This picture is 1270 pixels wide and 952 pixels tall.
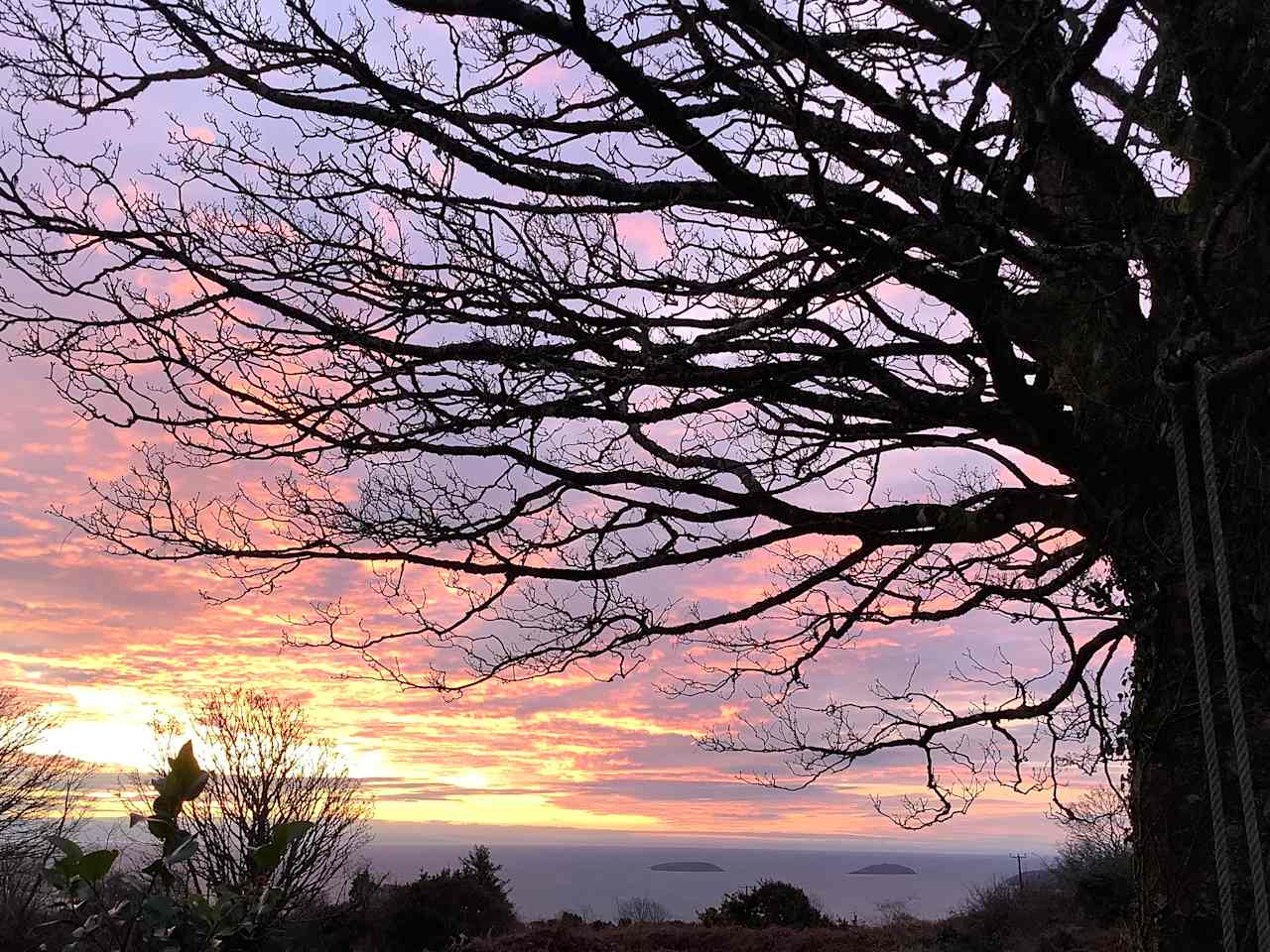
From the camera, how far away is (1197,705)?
516 centimetres

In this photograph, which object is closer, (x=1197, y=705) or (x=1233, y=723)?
(x=1233, y=723)

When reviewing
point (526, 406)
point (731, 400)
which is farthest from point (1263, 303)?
point (526, 406)

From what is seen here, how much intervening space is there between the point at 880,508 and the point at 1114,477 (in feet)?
4.37

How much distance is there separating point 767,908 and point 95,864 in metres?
14.1

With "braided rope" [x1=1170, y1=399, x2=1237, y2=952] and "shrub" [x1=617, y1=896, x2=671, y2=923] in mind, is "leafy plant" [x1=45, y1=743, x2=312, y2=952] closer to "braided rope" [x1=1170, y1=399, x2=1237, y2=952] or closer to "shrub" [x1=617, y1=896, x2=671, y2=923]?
"braided rope" [x1=1170, y1=399, x2=1237, y2=952]

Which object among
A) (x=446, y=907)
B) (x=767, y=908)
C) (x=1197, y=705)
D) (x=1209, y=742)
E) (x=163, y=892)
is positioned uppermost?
(x=1197, y=705)

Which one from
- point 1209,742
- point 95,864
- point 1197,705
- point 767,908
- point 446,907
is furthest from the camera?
point 446,907

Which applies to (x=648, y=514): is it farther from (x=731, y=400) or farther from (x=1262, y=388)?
(x=1262, y=388)

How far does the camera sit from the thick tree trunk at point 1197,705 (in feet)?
16.1

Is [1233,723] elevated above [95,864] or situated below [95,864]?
above

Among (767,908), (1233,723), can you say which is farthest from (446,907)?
(1233,723)

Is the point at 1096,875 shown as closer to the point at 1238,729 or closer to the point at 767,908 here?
the point at 767,908

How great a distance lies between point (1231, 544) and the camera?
5.30 metres

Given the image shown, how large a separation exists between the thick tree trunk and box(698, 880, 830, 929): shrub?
10478 mm
